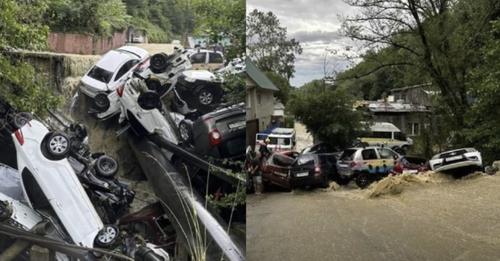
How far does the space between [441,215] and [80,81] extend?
6.53 feet

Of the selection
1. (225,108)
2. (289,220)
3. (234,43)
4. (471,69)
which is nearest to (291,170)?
(289,220)

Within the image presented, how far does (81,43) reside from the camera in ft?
7.41

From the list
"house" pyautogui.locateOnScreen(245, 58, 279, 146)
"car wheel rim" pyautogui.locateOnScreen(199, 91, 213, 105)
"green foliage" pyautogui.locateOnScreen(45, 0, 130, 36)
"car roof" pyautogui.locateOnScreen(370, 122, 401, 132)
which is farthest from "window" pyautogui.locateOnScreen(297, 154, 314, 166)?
"green foliage" pyautogui.locateOnScreen(45, 0, 130, 36)

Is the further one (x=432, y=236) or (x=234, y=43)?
(x=432, y=236)

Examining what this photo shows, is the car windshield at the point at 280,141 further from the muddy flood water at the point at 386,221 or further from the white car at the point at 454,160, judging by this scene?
the white car at the point at 454,160

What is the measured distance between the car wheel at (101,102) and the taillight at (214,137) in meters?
0.48

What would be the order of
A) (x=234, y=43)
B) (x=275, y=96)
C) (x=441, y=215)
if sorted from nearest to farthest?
(x=234, y=43) < (x=275, y=96) < (x=441, y=215)

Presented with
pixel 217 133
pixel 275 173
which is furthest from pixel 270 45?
pixel 275 173

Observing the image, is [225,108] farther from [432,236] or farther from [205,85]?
[432,236]

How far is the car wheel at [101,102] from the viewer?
7.40ft

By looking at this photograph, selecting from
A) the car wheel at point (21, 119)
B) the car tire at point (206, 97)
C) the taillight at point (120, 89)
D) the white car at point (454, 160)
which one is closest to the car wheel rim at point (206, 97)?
the car tire at point (206, 97)

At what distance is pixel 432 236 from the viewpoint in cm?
274

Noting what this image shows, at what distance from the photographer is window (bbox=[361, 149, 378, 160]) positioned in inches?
108

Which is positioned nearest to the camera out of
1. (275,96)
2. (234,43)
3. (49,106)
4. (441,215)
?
(49,106)
